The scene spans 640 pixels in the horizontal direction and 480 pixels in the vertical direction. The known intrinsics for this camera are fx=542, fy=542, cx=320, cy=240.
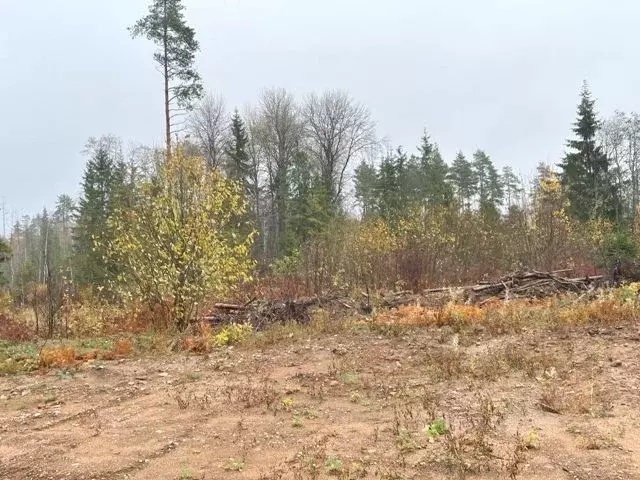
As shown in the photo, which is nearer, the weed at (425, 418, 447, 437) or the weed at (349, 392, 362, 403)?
the weed at (425, 418, 447, 437)

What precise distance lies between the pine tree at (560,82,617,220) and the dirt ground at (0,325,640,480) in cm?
2999

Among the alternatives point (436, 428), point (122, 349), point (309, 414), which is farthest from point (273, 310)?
point (436, 428)

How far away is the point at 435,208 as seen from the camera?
74.8 feet

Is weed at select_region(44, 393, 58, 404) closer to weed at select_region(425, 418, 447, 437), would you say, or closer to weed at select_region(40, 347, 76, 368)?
weed at select_region(40, 347, 76, 368)

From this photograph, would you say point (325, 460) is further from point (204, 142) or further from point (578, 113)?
point (204, 142)

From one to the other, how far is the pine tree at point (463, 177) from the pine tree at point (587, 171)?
1473cm

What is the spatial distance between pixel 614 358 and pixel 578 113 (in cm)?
3344

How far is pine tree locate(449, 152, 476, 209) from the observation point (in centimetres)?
4969

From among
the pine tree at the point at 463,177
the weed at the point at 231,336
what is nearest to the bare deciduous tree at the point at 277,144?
the pine tree at the point at 463,177

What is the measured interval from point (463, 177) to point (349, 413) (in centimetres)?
4818

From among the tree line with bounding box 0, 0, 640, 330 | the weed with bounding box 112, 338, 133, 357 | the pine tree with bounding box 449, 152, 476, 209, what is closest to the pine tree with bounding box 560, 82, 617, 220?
the tree line with bounding box 0, 0, 640, 330

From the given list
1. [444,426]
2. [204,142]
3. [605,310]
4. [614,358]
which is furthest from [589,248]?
[204,142]

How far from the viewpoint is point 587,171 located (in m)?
34.6

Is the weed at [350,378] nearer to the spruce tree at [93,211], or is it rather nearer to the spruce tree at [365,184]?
the spruce tree at [93,211]
